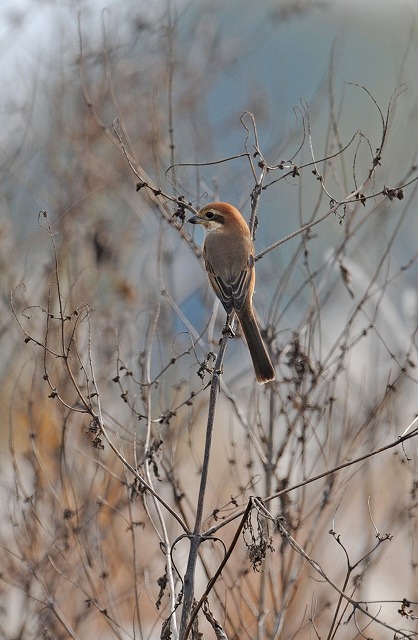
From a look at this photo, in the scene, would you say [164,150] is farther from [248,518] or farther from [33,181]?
[248,518]

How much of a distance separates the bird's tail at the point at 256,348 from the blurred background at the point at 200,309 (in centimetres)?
12

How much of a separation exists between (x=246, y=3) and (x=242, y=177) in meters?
2.51

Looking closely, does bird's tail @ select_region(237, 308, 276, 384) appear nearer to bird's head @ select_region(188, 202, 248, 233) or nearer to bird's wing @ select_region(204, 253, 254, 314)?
bird's wing @ select_region(204, 253, 254, 314)

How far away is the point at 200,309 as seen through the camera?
18.1 ft

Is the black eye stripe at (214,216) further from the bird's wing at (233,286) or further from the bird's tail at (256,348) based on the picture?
the bird's tail at (256,348)

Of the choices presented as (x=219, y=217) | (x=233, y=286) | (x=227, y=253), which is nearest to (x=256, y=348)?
(x=233, y=286)

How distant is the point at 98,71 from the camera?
6805 millimetres

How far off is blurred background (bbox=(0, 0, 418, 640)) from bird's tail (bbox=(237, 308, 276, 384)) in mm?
120

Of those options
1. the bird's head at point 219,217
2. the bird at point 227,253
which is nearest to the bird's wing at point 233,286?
the bird at point 227,253

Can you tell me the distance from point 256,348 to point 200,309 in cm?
141

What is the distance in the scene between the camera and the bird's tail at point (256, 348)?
405 cm

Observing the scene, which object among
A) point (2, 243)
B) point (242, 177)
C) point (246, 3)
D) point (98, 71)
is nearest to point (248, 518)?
point (2, 243)

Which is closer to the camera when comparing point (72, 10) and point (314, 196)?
point (72, 10)

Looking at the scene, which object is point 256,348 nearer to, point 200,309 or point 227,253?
point 227,253
